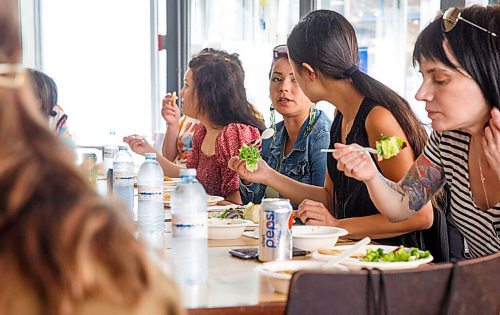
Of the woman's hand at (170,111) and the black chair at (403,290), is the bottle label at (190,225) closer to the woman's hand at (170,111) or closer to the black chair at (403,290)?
the black chair at (403,290)

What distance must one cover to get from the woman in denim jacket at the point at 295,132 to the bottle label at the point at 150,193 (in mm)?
1098

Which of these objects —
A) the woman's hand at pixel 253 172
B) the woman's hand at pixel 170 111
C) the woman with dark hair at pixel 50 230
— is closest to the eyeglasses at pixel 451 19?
the woman's hand at pixel 253 172

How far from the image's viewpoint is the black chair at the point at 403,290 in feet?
4.57

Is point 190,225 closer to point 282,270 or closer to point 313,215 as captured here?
point 282,270

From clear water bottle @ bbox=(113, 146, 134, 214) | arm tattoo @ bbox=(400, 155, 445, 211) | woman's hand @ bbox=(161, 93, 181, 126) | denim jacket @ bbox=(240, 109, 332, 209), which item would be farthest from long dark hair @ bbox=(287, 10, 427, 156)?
woman's hand @ bbox=(161, 93, 181, 126)

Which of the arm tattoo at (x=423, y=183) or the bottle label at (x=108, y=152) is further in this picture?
the bottle label at (x=108, y=152)

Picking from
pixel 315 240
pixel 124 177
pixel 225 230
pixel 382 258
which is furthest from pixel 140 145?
pixel 382 258

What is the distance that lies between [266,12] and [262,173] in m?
3.10

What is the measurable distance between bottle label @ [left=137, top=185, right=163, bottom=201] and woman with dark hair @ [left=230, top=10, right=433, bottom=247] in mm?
444

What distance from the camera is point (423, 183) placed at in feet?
8.07

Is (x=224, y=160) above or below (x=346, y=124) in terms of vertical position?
below

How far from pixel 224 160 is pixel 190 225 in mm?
2273

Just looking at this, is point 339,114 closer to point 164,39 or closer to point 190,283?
point 190,283

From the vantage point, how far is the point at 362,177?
2.34m
